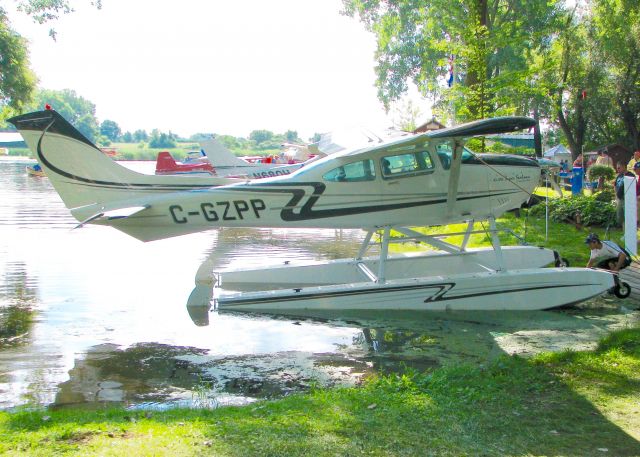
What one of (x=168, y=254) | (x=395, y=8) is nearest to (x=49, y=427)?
(x=168, y=254)

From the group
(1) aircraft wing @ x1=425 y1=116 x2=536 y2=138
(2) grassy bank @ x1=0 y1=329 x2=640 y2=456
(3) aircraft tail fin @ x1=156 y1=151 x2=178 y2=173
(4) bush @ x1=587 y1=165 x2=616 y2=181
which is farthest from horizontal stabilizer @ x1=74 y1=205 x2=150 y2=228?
(3) aircraft tail fin @ x1=156 y1=151 x2=178 y2=173

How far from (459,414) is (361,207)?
5.95m

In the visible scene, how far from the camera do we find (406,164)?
35.2ft

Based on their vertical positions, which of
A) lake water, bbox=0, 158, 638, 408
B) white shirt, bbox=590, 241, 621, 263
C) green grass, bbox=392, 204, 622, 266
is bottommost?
lake water, bbox=0, 158, 638, 408

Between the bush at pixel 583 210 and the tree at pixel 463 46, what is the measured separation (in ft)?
10.2

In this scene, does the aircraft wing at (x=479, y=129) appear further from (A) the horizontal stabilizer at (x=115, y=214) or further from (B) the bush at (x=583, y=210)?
(B) the bush at (x=583, y=210)

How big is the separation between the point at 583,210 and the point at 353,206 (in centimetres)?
787

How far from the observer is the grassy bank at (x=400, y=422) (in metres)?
4.37

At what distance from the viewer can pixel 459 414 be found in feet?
16.8

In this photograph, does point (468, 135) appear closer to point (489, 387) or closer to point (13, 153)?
point (489, 387)

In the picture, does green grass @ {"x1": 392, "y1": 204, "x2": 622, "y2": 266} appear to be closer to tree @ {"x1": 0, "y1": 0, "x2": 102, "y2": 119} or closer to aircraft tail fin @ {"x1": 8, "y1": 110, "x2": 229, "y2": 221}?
aircraft tail fin @ {"x1": 8, "y1": 110, "x2": 229, "y2": 221}

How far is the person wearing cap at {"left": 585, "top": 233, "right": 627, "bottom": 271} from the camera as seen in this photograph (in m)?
10.4

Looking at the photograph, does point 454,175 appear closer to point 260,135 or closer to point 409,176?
point 409,176

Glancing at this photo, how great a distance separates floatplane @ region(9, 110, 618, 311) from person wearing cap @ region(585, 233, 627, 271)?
618 millimetres
